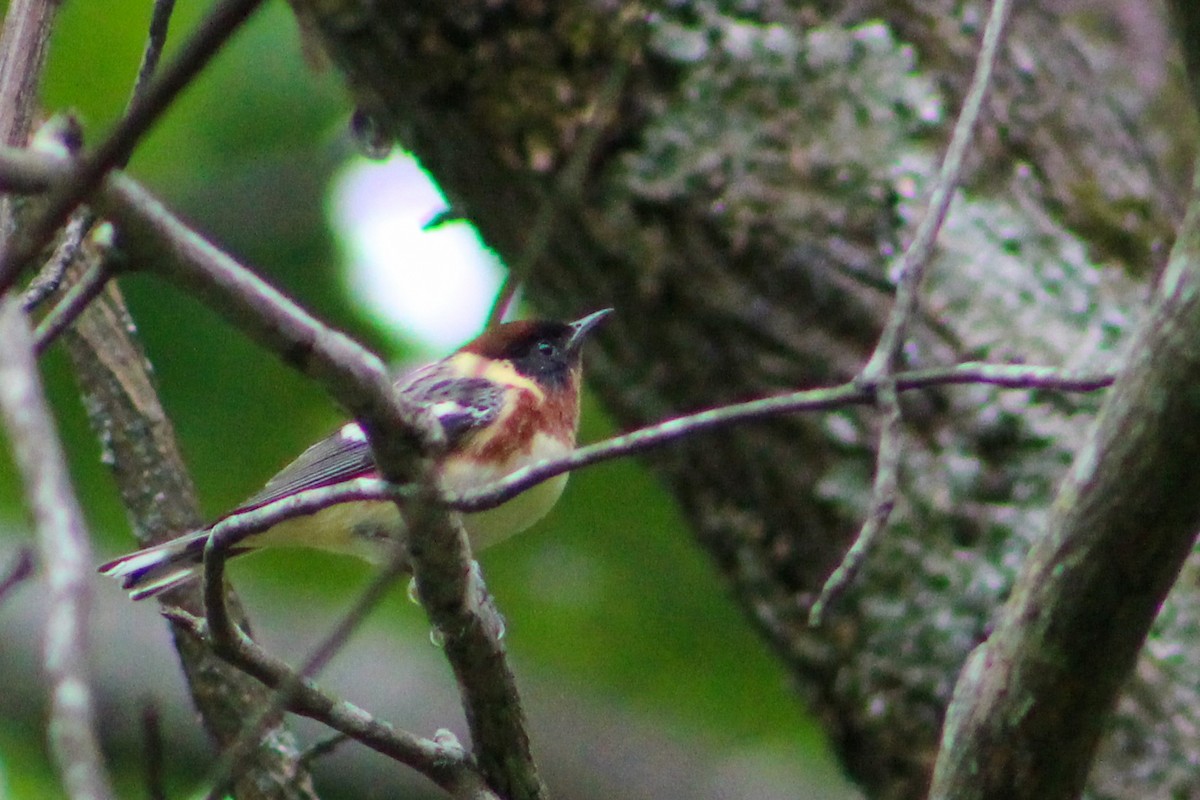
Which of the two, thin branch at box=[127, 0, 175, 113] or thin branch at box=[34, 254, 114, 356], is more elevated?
thin branch at box=[127, 0, 175, 113]

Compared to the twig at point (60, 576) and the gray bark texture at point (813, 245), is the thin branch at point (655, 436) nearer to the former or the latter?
the twig at point (60, 576)

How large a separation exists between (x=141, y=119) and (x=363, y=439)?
9.36 feet

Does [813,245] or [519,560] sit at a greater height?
[813,245]

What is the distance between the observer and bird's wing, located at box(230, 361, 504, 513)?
12.2 ft

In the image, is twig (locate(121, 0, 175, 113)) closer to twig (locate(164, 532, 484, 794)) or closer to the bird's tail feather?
twig (locate(164, 532, 484, 794))

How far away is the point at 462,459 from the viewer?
370 cm

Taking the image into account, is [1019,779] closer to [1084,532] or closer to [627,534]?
[1084,532]

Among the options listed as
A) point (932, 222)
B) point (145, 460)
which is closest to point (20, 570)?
point (932, 222)

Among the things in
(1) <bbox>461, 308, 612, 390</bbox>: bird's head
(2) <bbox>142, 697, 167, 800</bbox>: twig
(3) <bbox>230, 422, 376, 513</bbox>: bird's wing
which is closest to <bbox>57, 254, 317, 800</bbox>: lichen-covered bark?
(3) <bbox>230, 422, 376, 513</bbox>: bird's wing

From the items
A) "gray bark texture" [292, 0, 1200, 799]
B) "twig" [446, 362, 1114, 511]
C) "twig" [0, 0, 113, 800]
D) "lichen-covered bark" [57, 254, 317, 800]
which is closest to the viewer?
"twig" [0, 0, 113, 800]

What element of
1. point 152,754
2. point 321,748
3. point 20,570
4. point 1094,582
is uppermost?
point 20,570

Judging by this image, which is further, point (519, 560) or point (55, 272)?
point (519, 560)

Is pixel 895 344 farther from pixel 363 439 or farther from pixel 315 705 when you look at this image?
pixel 363 439

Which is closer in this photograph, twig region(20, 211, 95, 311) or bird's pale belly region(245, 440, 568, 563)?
twig region(20, 211, 95, 311)
